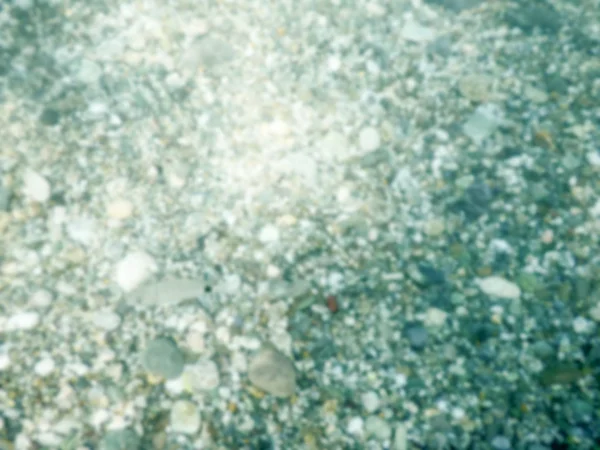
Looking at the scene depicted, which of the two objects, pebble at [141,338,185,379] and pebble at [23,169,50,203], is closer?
pebble at [141,338,185,379]

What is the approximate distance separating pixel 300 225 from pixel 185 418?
2.37 ft

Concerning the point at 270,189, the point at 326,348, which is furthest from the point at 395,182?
the point at 326,348

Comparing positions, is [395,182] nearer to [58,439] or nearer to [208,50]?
[208,50]

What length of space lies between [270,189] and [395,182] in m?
0.45

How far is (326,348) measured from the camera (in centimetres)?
167

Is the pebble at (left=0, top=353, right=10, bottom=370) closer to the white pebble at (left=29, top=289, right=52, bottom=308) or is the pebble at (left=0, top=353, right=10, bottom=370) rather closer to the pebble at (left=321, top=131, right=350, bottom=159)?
the white pebble at (left=29, top=289, right=52, bottom=308)

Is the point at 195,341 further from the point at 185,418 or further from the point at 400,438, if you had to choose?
the point at 400,438

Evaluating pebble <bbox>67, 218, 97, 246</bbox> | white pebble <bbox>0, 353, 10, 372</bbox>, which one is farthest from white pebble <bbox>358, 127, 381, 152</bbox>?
white pebble <bbox>0, 353, 10, 372</bbox>

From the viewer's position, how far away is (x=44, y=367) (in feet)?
5.22

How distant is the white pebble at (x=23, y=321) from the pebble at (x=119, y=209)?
398 mm

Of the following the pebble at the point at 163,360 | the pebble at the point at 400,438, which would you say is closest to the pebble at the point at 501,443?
the pebble at the point at 400,438

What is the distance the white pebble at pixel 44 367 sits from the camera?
1.59 m

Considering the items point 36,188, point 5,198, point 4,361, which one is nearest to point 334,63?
point 36,188

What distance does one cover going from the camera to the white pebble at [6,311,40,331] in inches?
64.2
